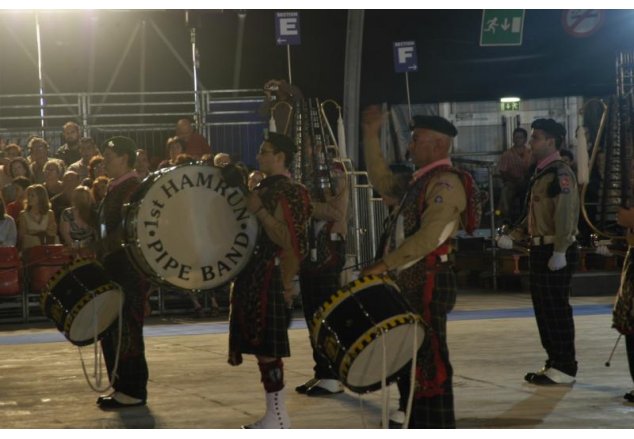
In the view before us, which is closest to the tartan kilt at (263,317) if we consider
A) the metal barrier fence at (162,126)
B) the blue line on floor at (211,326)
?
the blue line on floor at (211,326)

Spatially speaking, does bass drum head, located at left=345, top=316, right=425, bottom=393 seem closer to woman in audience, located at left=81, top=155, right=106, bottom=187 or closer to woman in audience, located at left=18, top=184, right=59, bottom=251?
woman in audience, located at left=81, top=155, right=106, bottom=187

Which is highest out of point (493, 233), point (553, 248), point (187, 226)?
point (187, 226)

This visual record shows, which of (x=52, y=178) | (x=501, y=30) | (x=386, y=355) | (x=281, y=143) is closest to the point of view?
(x=386, y=355)

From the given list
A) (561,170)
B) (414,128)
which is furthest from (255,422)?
(561,170)

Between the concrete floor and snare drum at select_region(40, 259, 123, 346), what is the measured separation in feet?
1.64

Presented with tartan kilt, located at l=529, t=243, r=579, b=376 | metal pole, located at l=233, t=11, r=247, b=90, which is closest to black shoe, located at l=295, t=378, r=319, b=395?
tartan kilt, located at l=529, t=243, r=579, b=376

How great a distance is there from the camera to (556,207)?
891 centimetres

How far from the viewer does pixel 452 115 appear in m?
19.8

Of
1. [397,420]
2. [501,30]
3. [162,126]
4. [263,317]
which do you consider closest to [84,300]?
Answer: [263,317]

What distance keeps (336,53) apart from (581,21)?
138 inches

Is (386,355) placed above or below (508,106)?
below

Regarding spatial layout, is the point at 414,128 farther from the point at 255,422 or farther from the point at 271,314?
the point at 255,422

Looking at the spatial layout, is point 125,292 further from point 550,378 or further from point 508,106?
point 508,106

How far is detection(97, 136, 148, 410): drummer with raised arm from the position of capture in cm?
796
